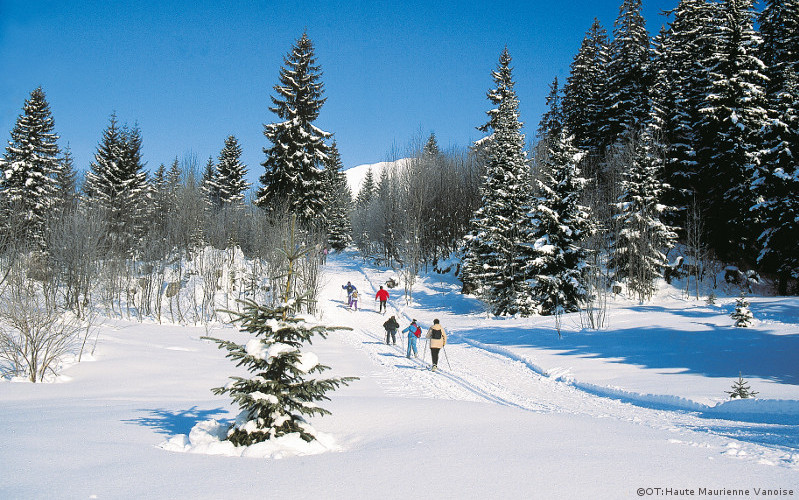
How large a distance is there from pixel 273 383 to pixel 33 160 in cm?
3676

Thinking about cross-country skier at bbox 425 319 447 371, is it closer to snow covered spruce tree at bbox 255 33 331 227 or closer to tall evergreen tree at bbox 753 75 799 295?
snow covered spruce tree at bbox 255 33 331 227

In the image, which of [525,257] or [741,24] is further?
[741,24]

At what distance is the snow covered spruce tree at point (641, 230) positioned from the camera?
2575 cm

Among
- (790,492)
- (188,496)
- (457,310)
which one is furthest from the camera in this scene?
(457,310)

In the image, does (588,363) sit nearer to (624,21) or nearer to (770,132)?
(770,132)

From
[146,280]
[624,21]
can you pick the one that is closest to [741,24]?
[624,21]

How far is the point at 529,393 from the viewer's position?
10.7 m

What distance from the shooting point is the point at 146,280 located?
2733 centimetres

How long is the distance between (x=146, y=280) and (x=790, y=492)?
3083cm

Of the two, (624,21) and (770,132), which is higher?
(624,21)

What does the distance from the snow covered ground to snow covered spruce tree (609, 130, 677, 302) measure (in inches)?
363

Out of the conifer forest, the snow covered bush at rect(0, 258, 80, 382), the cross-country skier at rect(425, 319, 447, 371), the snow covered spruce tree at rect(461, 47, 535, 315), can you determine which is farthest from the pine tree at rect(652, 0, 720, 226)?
the snow covered bush at rect(0, 258, 80, 382)

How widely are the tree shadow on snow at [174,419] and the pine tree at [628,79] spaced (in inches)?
1515

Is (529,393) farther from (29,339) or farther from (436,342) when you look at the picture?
(29,339)
